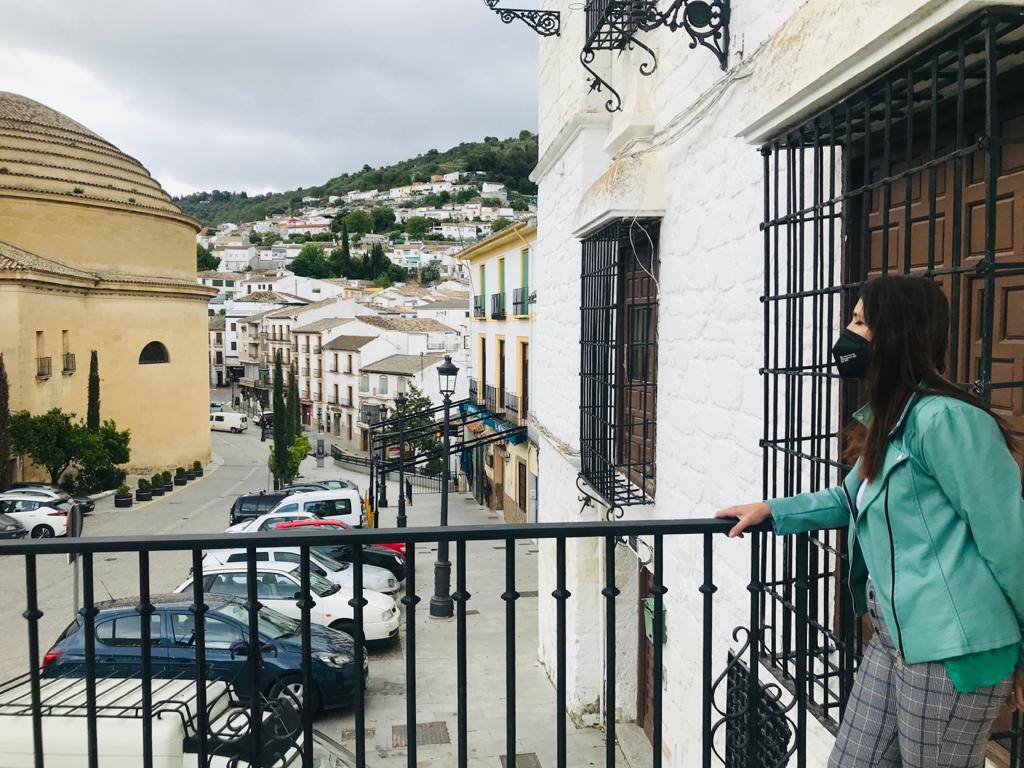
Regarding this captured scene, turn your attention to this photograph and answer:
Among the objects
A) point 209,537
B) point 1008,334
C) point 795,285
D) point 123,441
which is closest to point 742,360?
point 795,285

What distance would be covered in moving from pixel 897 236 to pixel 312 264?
10002 cm

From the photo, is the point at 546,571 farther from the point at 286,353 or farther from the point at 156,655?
the point at 286,353

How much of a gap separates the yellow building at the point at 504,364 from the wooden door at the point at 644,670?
389 inches

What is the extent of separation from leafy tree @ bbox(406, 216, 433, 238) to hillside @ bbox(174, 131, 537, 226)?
2063 centimetres

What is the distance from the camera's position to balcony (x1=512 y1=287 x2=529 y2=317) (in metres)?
18.4

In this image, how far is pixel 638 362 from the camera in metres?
6.42

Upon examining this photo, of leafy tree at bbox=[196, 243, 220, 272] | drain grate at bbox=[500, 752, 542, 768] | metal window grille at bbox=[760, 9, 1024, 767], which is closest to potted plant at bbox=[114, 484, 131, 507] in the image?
drain grate at bbox=[500, 752, 542, 768]

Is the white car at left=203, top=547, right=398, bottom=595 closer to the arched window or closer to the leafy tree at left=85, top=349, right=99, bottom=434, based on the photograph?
the leafy tree at left=85, top=349, right=99, bottom=434

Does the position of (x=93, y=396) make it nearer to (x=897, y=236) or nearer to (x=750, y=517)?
(x=897, y=236)

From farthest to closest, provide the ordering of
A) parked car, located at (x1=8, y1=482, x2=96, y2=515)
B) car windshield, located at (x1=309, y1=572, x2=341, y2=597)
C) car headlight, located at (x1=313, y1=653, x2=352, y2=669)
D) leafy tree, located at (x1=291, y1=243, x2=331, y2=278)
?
leafy tree, located at (x1=291, y1=243, x2=331, y2=278) < parked car, located at (x1=8, y1=482, x2=96, y2=515) < car windshield, located at (x1=309, y1=572, x2=341, y2=597) < car headlight, located at (x1=313, y1=653, x2=352, y2=669)

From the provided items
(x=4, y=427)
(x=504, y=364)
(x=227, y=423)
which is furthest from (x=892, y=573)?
(x=227, y=423)

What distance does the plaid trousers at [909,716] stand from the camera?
5.79 ft

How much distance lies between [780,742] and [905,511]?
2.40m

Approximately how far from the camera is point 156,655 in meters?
7.46
